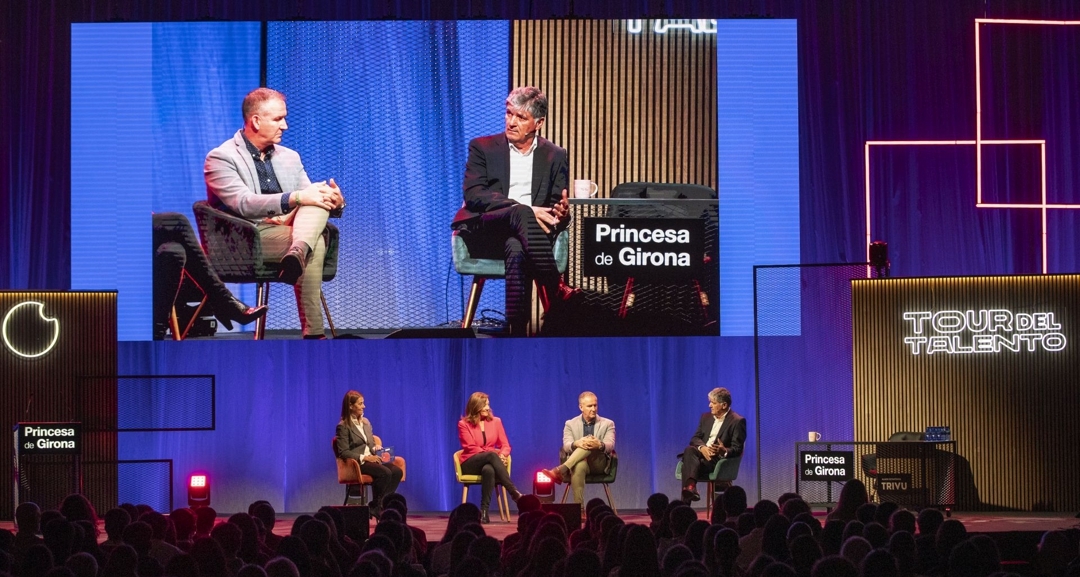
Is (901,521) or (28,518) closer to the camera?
(901,521)

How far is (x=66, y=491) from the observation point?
34.9 ft

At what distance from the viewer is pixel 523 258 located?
10836 millimetres

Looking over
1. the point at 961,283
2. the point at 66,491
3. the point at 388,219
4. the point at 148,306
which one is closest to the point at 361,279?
the point at 388,219

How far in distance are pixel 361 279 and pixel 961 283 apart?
15.4 ft

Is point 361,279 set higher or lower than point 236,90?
lower

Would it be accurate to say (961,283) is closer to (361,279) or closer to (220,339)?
(361,279)

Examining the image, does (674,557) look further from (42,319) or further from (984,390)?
(42,319)

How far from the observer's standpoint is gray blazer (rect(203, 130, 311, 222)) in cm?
1088

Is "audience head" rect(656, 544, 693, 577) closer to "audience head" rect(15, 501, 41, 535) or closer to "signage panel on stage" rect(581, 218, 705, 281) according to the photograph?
"audience head" rect(15, 501, 41, 535)

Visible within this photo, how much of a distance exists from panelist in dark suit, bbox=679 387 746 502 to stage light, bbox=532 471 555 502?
987mm

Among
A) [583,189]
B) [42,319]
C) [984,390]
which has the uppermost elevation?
[583,189]

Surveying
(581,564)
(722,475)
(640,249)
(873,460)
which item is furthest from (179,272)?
(581,564)

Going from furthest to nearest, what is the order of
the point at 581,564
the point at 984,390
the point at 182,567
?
the point at 984,390, the point at 182,567, the point at 581,564

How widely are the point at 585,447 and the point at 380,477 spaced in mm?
1551
